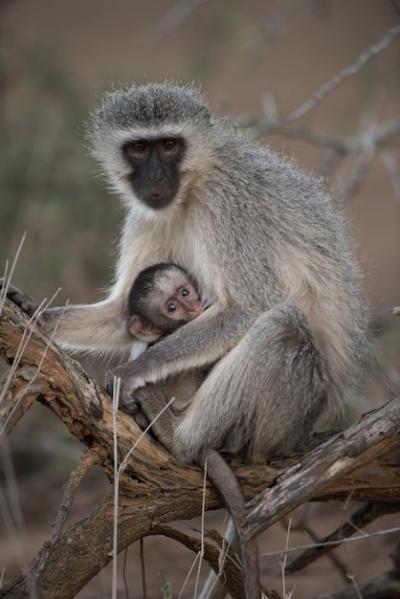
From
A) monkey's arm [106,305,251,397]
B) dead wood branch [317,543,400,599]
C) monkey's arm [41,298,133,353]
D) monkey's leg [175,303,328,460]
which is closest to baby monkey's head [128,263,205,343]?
monkey's arm [41,298,133,353]

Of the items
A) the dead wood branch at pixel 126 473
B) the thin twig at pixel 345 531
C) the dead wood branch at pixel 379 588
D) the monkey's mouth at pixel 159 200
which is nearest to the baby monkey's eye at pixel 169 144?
the monkey's mouth at pixel 159 200

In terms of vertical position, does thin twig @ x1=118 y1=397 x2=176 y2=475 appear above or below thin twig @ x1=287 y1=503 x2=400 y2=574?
above

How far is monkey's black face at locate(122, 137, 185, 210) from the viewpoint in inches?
189

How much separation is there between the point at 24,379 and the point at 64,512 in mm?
519

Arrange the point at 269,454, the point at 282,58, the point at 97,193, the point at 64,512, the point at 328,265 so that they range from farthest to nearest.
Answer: the point at 282,58, the point at 97,193, the point at 328,265, the point at 269,454, the point at 64,512

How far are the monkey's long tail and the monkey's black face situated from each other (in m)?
1.33

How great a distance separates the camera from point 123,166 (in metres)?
5.17

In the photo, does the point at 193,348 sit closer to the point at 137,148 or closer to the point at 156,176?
the point at 156,176

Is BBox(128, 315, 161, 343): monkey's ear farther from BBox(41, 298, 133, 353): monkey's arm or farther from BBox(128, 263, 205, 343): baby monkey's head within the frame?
BBox(41, 298, 133, 353): monkey's arm

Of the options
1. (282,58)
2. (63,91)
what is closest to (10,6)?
(63,91)

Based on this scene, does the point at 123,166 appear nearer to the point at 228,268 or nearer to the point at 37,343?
the point at 228,268

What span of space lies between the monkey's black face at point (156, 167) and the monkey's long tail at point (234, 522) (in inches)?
52.3

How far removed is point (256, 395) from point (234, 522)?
2.11 ft

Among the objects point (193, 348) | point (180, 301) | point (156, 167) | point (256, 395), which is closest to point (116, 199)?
point (156, 167)
